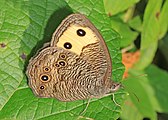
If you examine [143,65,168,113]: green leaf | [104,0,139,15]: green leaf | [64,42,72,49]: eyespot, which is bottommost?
[143,65,168,113]: green leaf

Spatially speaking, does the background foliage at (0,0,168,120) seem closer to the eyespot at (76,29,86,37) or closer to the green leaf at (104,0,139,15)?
the eyespot at (76,29,86,37)

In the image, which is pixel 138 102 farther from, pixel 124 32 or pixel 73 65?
pixel 73 65

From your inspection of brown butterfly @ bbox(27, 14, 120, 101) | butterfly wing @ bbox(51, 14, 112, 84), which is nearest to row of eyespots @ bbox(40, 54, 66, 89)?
brown butterfly @ bbox(27, 14, 120, 101)

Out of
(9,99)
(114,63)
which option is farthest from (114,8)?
(9,99)

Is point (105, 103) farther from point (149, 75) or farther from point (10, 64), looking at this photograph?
point (149, 75)

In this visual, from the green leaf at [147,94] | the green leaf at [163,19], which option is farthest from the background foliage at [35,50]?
the green leaf at [147,94]

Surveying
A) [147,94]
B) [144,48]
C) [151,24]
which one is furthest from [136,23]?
[147,94]
